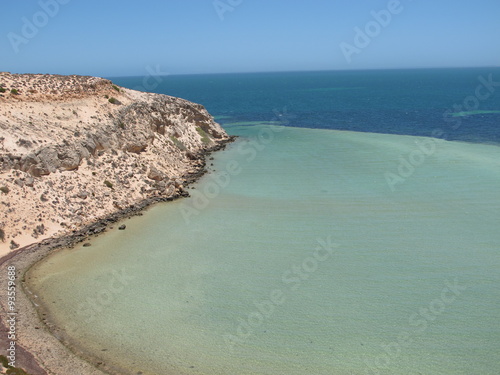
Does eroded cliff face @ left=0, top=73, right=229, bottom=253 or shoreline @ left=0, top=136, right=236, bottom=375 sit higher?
eroded cliff face @ left=0, top=73, right=229, bottom=253

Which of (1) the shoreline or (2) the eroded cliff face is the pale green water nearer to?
(1) the shoreline

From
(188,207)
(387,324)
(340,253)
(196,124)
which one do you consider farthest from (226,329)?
(196,124)

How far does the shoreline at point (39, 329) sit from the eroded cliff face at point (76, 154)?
925 mm

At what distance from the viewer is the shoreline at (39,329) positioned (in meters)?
13.1

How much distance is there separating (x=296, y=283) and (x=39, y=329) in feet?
32.8

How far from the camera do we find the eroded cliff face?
75.9ft

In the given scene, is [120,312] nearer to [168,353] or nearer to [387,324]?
[168,353]

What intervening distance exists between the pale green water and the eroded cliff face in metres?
2.76

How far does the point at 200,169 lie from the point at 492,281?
2461 cm

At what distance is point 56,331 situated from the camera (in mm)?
15023

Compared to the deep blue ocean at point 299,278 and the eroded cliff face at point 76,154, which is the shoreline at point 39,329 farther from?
the eroded cliff face at point 76,154

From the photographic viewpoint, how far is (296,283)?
18078 millimetres

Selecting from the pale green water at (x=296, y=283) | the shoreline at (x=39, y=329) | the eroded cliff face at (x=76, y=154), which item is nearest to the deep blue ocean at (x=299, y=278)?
the pale green water at (x=296, y=283)

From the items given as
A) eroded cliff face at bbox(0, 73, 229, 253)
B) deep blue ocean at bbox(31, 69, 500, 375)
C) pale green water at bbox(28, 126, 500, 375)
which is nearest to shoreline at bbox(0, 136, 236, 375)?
deep blue ocean at bbox(31, 69, 500, 375)
